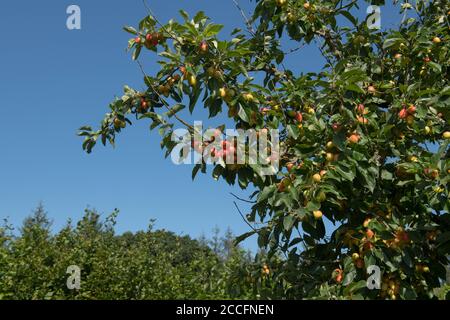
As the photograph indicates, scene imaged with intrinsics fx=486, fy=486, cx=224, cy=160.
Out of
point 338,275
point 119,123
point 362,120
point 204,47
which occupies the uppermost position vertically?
point 204,47

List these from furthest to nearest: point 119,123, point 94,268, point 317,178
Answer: point 94,268 → point 119,123 → point 317,178

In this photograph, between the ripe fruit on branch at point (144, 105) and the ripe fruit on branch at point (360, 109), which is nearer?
the ripe fruit on branch at point (360, 109)

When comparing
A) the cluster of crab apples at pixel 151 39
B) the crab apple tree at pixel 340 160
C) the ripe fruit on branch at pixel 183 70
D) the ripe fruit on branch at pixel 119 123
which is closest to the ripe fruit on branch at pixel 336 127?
the crab apple tree at pixel 340 160

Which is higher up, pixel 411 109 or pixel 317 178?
pixel 411 109

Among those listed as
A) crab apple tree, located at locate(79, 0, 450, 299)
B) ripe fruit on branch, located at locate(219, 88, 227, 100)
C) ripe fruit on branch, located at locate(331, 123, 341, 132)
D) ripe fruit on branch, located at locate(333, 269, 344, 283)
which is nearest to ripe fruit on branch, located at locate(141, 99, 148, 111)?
crab apple tree, located at locate(79, 0, 450, 299)

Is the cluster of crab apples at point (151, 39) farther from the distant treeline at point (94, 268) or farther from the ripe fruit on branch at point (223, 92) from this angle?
the distant treeline at point (94, 268)

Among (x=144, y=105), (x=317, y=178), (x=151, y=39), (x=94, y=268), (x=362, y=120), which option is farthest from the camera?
(x=94, y=268)

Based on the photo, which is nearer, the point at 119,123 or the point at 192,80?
the point at 192,80

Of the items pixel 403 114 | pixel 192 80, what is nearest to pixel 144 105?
pixel 192 80

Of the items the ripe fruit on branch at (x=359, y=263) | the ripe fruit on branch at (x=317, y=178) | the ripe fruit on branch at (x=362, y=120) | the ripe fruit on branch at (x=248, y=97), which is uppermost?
the ripe fruit on branch at (x=248, y=97)

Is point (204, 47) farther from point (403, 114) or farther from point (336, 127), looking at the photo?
point (403, 114)
